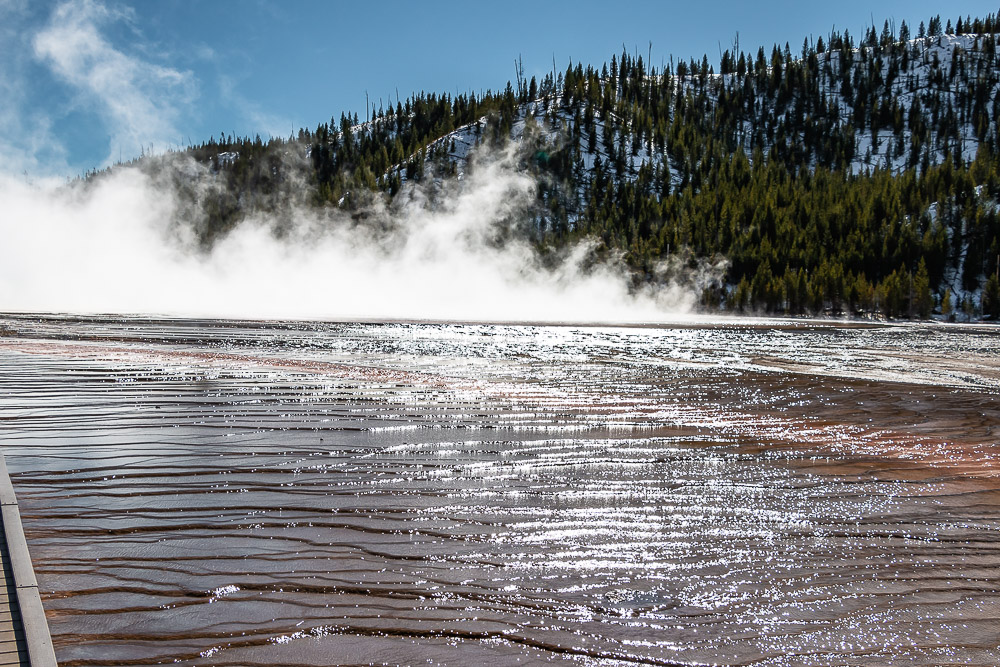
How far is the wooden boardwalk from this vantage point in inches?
122

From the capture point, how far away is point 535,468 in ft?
24.2

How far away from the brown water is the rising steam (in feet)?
143

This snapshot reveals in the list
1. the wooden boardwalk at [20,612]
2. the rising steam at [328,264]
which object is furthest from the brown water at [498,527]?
the rising steam at [328,264]

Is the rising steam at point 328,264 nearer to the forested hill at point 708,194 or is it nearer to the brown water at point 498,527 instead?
the forested hill at point 708,194

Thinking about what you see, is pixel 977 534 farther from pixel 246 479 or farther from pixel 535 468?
pixel 246 479

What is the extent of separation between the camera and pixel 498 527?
5457 millimetres

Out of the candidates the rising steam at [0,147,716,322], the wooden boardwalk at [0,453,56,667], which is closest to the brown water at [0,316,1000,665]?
the wooden boardwalk at [0,453,56,667]

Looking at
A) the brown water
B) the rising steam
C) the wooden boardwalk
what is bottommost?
the brown water

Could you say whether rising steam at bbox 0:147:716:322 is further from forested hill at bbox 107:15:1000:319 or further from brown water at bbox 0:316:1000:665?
brown water at bbox 0:316:1000:665

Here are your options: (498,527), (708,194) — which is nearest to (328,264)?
(708,194)

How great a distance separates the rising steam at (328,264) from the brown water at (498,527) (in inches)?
1721

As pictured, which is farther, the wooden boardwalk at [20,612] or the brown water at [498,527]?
the brown water at [498,527]

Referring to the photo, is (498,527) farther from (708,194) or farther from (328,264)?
(708,194)

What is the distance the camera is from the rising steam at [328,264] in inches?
2886
